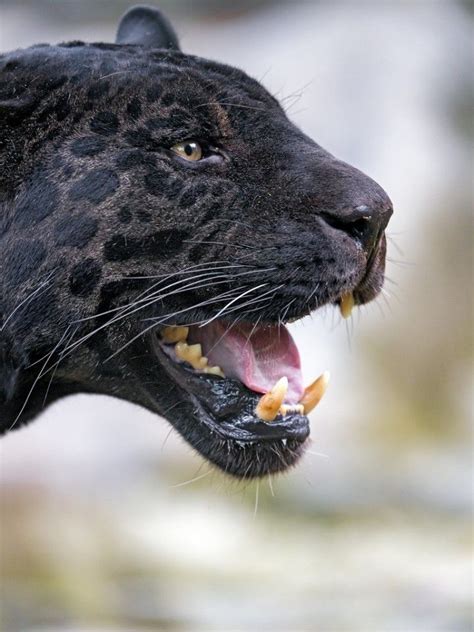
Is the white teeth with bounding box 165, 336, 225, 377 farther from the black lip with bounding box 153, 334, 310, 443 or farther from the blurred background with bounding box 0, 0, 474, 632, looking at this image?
the blurred background with bounding box 0, 0, 474, 632

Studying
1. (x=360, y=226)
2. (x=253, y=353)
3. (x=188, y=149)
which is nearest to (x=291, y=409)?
(x=253, y=353)

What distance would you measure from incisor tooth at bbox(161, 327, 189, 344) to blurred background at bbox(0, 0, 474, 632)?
2.66m

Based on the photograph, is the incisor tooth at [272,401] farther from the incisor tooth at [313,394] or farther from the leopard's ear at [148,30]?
the leopard's ear at [148,30]

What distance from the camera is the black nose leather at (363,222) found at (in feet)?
11.4

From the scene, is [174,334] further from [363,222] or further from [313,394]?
[363,222]

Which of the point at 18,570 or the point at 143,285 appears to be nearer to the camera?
the point at 143,285

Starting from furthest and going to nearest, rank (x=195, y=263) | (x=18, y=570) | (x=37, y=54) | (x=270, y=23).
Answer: (x=270, y=23) < (x=18, y=570) < (x=37, y=54) < (x=195, y=263)

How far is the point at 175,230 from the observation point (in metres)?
3.60

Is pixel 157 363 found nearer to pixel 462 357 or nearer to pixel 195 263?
pixel 195 263

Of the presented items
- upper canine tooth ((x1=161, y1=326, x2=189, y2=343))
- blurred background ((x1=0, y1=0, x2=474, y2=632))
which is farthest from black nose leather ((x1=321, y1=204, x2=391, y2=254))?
blurred background ((x1=0, y1=0, x2=474, y2=632))

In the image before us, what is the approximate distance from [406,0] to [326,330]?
14.7ft

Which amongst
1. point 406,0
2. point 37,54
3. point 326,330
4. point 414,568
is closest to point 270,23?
point 406,0

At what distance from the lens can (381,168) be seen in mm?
11992

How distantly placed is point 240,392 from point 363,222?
2.37 feet
